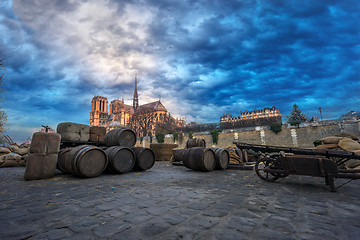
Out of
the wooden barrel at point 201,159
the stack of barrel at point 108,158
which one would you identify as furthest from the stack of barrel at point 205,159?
the stack of barrel at point 108,158

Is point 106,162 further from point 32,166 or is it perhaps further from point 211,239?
point 211,239

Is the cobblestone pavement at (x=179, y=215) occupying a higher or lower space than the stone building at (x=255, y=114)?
lower

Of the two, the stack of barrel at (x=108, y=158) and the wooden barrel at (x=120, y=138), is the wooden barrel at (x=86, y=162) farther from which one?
the wooden barrel at (x=120, y=138)

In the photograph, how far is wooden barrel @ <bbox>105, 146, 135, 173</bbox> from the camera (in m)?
6.23

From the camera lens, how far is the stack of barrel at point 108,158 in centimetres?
545

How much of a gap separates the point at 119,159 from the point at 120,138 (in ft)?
5.37

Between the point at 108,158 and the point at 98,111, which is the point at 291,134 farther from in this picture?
the point at 98,111

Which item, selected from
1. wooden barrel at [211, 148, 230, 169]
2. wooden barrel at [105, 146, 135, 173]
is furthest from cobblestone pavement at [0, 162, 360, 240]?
wooden barrel at [211, 148, 230, 169]

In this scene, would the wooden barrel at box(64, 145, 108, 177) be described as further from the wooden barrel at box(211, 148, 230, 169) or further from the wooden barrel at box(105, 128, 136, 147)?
the wooden barrel at box(211, 148, 230, 169)

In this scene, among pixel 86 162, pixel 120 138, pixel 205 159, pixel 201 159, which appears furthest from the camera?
pixel 120 138

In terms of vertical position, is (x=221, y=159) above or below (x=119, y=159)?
below

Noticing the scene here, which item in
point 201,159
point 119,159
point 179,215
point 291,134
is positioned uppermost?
point 291,134

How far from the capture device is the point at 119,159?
21.0 feet

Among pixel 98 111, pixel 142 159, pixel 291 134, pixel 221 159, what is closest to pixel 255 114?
pixel 291 134
